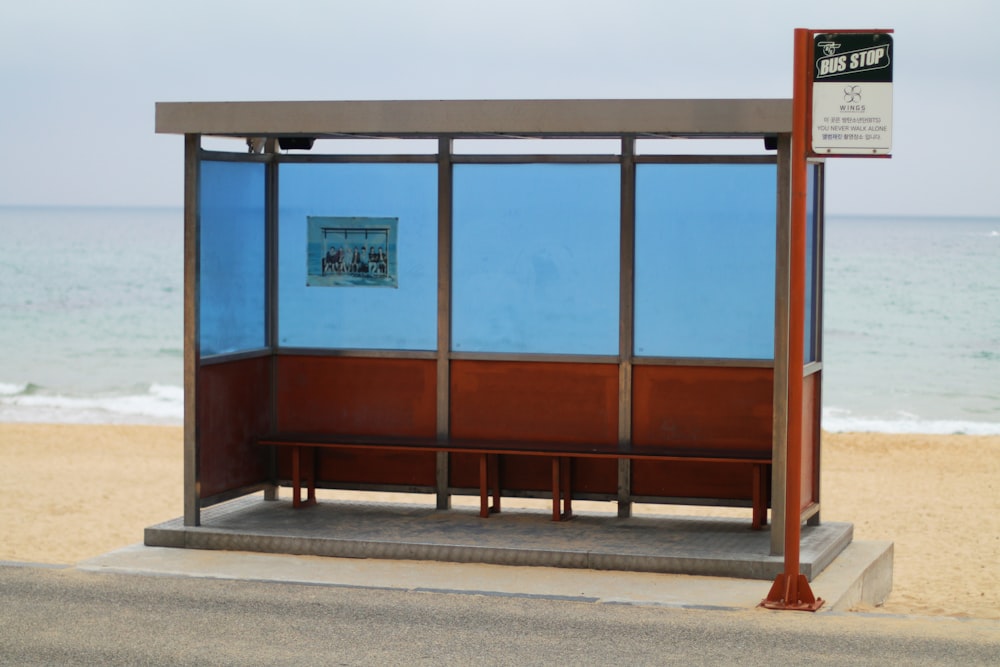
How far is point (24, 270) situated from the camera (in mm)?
67875

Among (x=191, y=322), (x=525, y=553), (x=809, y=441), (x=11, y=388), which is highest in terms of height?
(x=191, y=322)

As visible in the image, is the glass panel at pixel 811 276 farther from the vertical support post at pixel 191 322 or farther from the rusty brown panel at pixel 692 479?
the vertical support post at pixel 191 322

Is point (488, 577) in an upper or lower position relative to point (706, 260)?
lower

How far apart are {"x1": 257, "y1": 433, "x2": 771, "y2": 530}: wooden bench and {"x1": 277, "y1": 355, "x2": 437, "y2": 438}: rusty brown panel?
0.13 meters

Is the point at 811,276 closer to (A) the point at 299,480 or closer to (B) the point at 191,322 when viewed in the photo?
(A) the point at 299,480

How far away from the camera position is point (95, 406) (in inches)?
1383

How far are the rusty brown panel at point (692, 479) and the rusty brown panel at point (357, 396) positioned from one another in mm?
1455

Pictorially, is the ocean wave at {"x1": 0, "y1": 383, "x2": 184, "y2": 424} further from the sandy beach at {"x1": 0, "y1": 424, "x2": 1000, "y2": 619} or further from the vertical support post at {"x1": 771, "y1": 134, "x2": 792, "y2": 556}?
the vertical support post at {"x1": 771, "y1": 134, "x2": 792, "y2": 556}

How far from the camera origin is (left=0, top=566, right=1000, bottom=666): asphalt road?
700 centimetres

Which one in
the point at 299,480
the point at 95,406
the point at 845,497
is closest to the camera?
the point at 299,480

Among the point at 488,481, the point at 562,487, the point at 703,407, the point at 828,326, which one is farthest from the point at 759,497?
the point at 828,326

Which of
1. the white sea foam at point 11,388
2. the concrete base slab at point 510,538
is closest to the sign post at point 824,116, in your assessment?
the concrete base slab at point 510,538

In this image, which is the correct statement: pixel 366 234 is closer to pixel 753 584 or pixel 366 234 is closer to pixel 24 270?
pixel 753 584

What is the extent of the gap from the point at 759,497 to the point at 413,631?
2.97m
